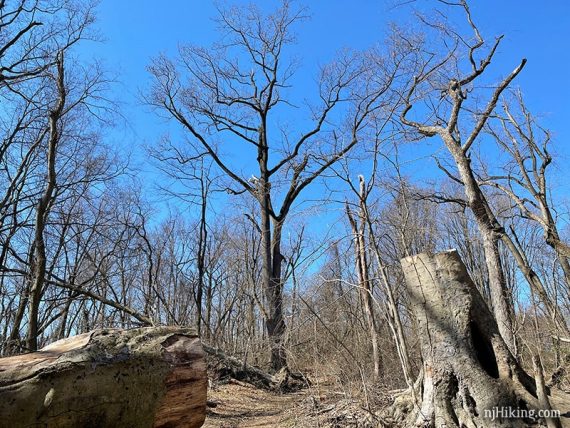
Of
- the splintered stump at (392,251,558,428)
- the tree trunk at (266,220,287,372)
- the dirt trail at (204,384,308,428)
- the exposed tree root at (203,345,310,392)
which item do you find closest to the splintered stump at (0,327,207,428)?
the splintered stump at (392,251,558,428)

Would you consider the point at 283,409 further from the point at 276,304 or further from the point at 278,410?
the point at 276,304

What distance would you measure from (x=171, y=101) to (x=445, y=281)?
15.0 m

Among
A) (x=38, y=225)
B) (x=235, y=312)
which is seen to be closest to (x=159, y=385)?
(x=38, y=225)

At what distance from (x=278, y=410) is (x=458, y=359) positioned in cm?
570

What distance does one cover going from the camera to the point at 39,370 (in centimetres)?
328

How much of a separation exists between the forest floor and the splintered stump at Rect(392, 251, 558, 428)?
1.06 metres

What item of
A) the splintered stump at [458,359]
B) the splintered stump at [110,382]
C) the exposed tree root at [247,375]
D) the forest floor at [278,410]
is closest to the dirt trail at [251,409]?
the forest floor at [278,410]

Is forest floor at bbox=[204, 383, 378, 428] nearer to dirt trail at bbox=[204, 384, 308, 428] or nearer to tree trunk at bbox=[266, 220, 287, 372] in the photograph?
dirt trail at bbox=[204, 384, 308, 428]

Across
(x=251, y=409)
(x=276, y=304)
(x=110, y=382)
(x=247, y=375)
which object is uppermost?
(x=276, y=304)

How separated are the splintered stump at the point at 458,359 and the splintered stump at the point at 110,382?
82.8 inches

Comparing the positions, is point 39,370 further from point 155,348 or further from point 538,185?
point 538,185

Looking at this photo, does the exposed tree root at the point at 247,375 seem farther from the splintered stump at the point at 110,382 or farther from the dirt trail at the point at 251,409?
the splintered stump at the point at 110,382

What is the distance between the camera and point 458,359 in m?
3.89

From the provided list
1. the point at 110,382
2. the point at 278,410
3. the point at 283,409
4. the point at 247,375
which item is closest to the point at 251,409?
the point at 278,410
